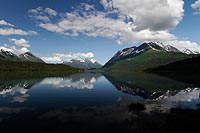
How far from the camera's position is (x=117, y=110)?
118 feet

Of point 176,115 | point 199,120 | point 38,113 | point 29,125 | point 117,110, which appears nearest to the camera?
point 29,125

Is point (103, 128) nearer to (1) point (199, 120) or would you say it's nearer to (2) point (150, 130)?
(2) point (150, 130)

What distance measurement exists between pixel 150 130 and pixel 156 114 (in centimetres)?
889

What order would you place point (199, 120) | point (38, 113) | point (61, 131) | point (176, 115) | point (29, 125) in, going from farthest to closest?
point (38, 113), point (176, 115), point (199, 120), point (29, 125), point (61, 131)

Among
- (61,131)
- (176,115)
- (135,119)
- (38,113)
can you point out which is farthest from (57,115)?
(176,115)

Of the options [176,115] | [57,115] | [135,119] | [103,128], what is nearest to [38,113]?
[57,115]

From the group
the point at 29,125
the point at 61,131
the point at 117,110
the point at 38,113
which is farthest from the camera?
the point at 117,110

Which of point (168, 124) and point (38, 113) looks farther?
point (38, 113)

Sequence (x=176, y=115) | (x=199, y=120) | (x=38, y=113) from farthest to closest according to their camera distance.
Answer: (x=38, y=113)
(x=176, y=115)
(x=199, y=120)

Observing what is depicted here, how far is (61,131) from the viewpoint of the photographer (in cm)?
2367

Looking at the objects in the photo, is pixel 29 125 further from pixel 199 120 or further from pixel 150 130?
pixel 199 120

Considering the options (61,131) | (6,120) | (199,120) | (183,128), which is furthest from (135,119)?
(6,120)

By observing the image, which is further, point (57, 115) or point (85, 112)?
point (85, 112)

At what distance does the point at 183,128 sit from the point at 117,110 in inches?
532
